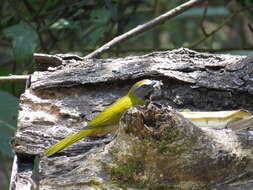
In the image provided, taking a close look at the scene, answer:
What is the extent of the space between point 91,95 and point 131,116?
43.5 inches

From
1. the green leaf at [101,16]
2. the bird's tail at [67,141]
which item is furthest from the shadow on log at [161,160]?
the green leaf at [101,16]

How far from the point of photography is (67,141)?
2.97m

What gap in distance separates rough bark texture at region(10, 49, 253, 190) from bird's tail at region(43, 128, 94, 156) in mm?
48

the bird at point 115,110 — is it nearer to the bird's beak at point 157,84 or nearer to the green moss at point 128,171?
the bird's beak at point 157,84

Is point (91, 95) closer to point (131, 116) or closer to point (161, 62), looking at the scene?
point (161, 62)

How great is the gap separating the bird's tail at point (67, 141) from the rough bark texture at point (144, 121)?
0.16 ft

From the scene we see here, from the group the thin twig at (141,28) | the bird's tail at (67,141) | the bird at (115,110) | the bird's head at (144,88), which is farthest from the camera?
the thin twig at (141,28)

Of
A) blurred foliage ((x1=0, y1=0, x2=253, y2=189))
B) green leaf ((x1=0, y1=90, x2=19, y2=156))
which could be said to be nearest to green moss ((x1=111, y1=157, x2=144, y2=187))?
green leaf ((x1=0, y1=90, x2=19, y2=156))

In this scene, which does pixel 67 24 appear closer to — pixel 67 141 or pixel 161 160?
pixel 67 141

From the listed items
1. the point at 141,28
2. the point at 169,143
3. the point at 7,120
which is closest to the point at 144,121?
the point at 169,143

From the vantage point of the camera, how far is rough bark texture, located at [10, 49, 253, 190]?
97.7 inches

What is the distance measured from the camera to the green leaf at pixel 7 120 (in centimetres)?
353

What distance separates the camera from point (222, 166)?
2549 mm

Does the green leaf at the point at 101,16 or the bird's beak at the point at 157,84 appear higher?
the green leaf at the point at 101,16
